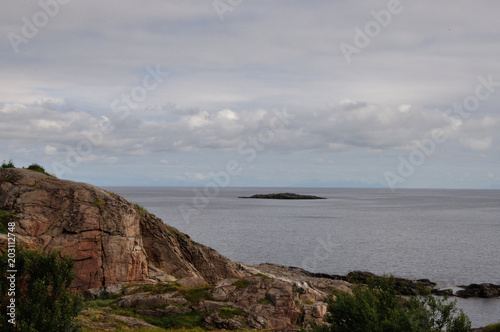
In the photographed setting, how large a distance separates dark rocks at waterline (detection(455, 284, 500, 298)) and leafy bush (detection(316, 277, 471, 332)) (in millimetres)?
44380

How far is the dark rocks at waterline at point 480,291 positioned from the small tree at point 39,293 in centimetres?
5569

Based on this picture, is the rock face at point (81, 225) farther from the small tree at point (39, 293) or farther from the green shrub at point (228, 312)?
the small tree at point (39, 293)

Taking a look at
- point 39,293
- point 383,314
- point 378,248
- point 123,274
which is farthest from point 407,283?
point 39,293

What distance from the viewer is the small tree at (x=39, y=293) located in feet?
54.4

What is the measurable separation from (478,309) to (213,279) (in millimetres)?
33995

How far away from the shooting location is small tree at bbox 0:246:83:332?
54.4ft

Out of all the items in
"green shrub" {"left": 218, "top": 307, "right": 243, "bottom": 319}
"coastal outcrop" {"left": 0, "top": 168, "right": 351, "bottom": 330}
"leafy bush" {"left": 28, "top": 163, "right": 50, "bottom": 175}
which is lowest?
"green shrub" {"left": 218, "top": 307, "right": 243, "bottom": 319}

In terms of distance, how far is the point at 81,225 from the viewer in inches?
1309

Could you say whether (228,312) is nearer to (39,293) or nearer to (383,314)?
(383,314)

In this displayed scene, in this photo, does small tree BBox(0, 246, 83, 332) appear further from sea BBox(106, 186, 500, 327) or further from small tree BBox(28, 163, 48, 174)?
sea BBox(106, 186, 500, 327)

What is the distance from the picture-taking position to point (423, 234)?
122m

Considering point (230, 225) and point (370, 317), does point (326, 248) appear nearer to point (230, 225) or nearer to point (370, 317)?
point (230, 225)

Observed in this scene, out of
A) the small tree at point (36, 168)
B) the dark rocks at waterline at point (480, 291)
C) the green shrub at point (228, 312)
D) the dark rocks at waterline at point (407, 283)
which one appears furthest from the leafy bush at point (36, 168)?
the dark rocks at waterline at point (480, 291)

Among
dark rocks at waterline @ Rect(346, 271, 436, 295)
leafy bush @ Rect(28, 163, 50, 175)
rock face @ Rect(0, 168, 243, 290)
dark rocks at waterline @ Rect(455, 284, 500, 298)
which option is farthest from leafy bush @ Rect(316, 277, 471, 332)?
dark rocks at waterline @ Rect(455, 284, 500, 298)
